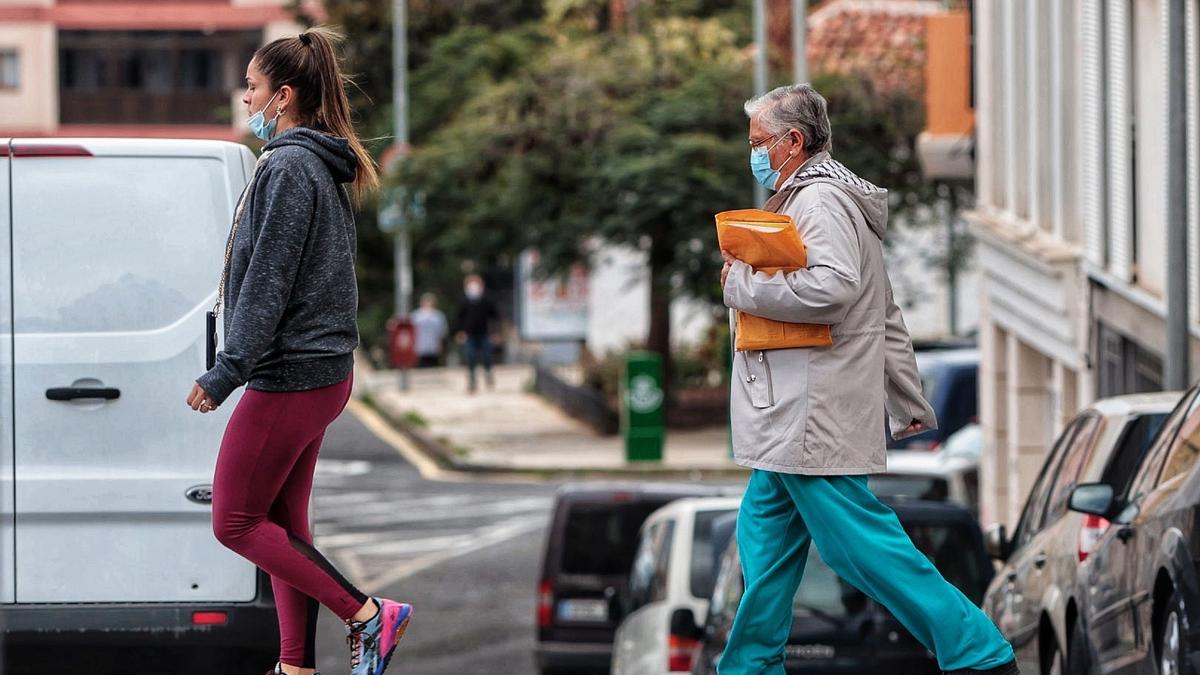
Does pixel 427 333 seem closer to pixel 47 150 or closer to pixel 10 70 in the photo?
pixel 10 70

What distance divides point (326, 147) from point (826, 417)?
1467mm

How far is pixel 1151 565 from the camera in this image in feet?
23.2

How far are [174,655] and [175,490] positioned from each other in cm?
53

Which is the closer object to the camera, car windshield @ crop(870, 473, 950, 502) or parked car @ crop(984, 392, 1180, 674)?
parked car @ crop(984, 392, 1180, 674)

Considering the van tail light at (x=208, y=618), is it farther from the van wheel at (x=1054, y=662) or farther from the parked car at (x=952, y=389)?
the parked car at (x=952, y=389)

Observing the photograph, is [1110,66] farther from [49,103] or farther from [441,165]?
[49,103]

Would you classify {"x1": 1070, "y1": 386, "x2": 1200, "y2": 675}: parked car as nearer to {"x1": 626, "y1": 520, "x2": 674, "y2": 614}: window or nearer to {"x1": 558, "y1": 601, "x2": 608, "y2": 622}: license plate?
{"x1": 626, "y1": 520, "x2": 674, "y2": 614}: window

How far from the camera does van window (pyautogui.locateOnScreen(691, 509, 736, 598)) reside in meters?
13.3

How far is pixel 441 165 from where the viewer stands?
113 feet

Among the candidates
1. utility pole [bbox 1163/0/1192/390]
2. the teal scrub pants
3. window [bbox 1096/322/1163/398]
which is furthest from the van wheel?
window [bbox 1096/322/1163/398]

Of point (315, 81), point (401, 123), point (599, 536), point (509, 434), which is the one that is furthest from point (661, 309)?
point (315, 81)

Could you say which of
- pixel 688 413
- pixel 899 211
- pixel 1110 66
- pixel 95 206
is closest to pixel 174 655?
pixel 95 206

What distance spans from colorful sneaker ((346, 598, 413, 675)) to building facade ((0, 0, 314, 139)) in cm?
5786

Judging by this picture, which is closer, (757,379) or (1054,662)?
(757,379)
